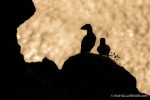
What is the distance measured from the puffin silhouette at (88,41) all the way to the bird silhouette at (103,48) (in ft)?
0.76

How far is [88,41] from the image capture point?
8125 millimetres

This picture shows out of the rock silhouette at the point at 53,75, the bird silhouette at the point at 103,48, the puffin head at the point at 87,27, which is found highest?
the puffin head at the point at 87,27

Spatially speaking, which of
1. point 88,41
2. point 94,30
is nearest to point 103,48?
point 88,41

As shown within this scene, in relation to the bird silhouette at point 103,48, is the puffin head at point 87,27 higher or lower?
higher

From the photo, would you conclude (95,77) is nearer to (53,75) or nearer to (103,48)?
(103,48)

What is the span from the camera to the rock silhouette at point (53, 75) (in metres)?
5.20

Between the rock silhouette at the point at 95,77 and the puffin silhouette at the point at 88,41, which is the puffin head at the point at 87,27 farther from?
the rock silhouette at the point at 95,77

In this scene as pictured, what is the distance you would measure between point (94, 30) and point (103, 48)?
704 millimetres

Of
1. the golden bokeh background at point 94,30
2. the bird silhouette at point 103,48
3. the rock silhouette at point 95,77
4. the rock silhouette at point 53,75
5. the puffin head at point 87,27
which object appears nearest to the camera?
the rock silhouette at point 53,75

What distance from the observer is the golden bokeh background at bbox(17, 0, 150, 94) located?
7918mm

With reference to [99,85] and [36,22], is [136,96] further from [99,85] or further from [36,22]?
[36,22]

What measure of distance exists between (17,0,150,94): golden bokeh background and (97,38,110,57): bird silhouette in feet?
0.52

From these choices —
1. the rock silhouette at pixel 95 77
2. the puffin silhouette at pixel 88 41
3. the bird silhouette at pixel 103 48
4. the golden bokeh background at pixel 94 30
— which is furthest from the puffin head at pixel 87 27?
the rock silhouette at pixel 95 77

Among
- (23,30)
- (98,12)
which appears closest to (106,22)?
(98,12)
